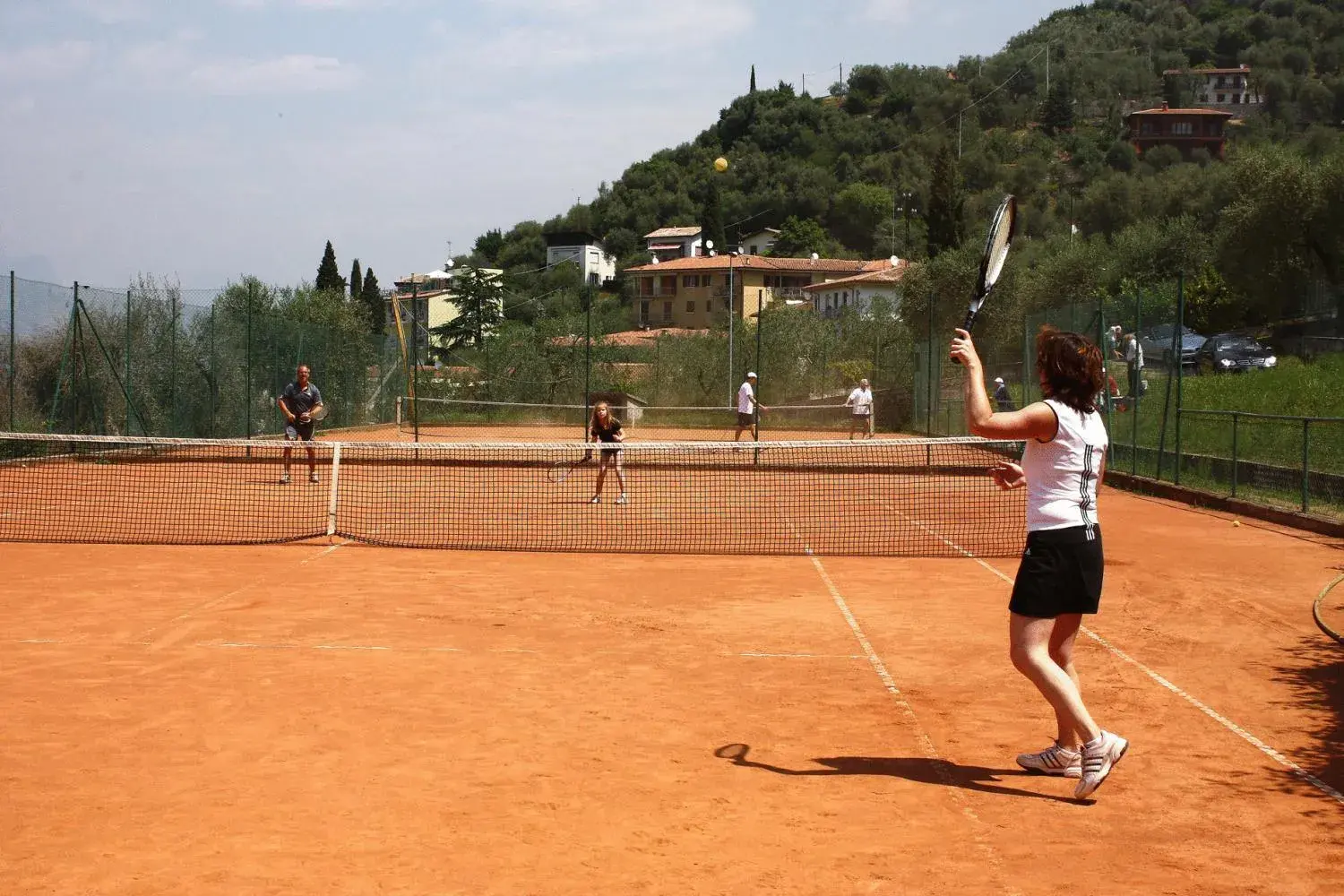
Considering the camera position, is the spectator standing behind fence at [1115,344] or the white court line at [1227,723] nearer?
the white court line at [1227,723]

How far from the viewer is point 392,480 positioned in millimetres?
22156

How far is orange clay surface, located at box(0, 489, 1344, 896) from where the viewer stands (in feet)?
15.8

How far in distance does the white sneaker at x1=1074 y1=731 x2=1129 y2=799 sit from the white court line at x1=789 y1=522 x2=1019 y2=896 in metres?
0.51

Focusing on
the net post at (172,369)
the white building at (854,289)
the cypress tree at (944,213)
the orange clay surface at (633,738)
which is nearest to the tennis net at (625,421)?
the net post at (172,369)

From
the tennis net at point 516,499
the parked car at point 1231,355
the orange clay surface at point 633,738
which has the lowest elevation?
the orange clay surface at point 633,738

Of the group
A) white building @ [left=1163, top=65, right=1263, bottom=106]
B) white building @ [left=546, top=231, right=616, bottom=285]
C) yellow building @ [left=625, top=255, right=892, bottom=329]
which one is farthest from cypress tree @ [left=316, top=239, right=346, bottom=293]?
white building @ [left=1163, top=65, right=1263, bottom=106]

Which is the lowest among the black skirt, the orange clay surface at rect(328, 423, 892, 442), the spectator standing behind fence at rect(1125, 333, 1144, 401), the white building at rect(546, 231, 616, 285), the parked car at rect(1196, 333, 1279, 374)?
the orange clay surface at rect(328, 423, 892, 442)

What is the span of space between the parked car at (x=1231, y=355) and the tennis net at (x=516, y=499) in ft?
→ 37.2

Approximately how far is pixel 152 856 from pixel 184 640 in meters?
4.13

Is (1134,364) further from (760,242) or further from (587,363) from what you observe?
(760,242)

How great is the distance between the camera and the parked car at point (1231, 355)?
3372 centimetres

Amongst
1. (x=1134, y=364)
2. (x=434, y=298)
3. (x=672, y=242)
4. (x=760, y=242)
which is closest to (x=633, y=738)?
(x=1134, y=364)

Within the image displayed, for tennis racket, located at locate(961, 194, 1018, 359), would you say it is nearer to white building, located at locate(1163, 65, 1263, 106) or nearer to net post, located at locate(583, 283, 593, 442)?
net post, located at locate(583, 283, 593, 442)

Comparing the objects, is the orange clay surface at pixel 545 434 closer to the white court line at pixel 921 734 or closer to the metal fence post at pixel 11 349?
the metal fence post at pixel 11 349
